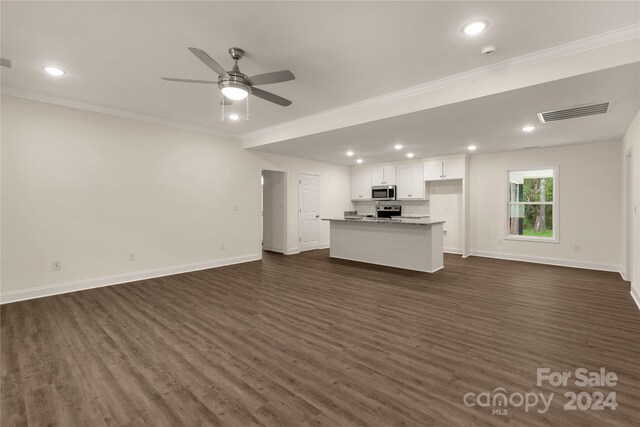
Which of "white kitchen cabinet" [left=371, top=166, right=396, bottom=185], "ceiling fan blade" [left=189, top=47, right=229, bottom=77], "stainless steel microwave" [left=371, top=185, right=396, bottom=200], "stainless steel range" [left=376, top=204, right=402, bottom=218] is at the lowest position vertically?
"stainless steel range" [left=376, top=204, right=402, bottom=218]

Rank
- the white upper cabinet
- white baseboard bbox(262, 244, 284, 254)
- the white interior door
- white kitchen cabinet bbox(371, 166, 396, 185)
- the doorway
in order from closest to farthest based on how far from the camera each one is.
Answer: the white upper cabinet
the doorway
white baseboard bbox(262, 244, 284, 254)
the white interior door
white kitchen cabinet bbox(371, 166, 396, 185)

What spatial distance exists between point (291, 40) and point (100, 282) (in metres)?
4.62

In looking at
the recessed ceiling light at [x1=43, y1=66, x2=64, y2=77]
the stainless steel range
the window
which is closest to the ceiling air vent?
the window

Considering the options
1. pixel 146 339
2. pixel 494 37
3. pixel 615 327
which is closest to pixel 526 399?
pixel 615 327

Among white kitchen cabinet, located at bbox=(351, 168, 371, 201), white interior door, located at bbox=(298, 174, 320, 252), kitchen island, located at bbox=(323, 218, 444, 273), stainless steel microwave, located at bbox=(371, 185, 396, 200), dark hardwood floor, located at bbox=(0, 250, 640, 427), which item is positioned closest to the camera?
dark hardwood floor, located at bbox=(0, 250, 640, 427)

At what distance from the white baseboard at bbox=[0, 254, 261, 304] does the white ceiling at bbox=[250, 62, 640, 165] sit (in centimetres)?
275

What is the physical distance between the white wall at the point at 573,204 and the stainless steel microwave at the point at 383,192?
226cm

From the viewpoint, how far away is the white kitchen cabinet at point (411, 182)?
8.00m

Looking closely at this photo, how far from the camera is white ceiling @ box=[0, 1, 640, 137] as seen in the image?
7.49 feet

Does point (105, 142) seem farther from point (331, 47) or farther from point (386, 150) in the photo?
point (386, 150)

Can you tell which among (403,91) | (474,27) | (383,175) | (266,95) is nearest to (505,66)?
(474,27)

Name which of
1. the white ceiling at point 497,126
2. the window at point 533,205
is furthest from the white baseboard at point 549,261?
the white ceiling at point 497,126

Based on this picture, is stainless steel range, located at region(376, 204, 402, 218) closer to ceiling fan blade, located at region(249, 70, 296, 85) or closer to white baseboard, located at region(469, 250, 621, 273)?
white baseboard, located at region(469, 250, 621, 273)

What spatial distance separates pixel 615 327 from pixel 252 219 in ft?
19.8
